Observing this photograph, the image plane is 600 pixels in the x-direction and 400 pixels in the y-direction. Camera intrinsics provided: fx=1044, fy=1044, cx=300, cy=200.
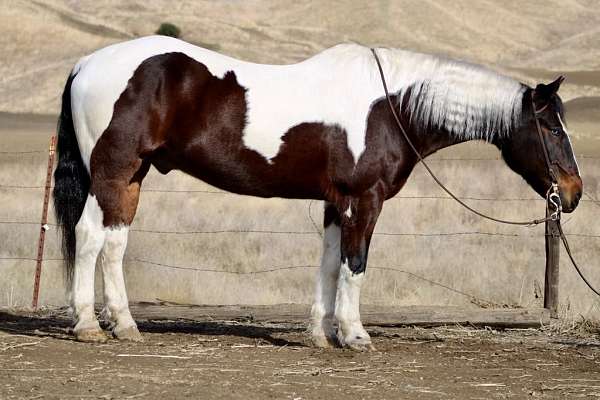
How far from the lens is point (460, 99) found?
726cm

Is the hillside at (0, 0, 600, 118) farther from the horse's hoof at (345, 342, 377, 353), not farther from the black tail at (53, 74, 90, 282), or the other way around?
the horse's hoof at (345, 342, 377, 353)

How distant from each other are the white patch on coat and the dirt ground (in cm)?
22

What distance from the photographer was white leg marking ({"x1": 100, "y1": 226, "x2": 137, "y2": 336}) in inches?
288

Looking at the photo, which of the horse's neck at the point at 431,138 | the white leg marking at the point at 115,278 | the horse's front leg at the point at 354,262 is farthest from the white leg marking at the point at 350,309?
the white leg marking at the point at 115,278

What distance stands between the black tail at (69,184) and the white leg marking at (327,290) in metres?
1.79

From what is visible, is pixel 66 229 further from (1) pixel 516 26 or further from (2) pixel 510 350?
(1) pixel 516 26

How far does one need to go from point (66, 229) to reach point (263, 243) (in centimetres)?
458

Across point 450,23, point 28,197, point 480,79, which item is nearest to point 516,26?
point 450,23

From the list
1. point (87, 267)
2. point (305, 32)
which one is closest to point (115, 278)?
point (87, 267)

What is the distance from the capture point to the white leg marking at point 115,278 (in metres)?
7.32

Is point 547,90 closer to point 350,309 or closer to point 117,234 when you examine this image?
point 350,309

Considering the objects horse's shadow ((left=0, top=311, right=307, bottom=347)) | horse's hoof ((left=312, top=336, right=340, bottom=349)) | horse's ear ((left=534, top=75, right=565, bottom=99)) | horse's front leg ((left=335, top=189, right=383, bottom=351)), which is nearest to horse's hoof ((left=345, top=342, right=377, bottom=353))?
horse's front leg ((left=335, top=189, right=383, bottom=351))

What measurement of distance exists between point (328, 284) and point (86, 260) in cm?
171

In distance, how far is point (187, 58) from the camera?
23.9ft
